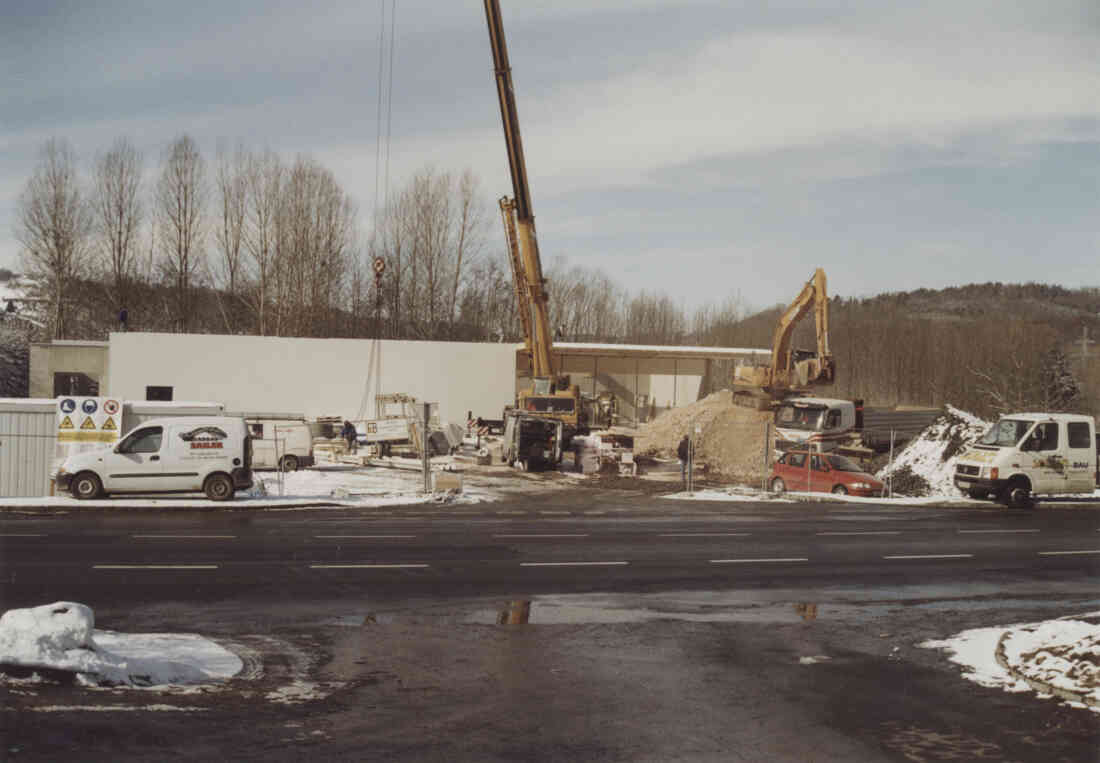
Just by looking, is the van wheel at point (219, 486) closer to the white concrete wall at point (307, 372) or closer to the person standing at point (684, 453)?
the person standing at point (684, 453)

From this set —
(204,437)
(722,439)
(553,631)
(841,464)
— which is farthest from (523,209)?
(553,631)

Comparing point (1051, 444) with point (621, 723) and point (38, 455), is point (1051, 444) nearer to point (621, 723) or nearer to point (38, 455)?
point (621, 723)

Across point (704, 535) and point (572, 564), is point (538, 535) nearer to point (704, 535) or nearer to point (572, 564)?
point (704, 535)

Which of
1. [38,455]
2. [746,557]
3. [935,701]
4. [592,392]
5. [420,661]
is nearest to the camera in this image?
[935,701]

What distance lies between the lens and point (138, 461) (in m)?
26.3

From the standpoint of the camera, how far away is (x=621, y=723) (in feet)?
29.0

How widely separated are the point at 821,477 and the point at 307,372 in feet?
109

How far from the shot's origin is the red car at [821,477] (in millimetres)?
32594

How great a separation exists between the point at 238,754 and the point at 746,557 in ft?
41.4

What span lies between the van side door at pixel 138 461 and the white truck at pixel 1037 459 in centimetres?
2224

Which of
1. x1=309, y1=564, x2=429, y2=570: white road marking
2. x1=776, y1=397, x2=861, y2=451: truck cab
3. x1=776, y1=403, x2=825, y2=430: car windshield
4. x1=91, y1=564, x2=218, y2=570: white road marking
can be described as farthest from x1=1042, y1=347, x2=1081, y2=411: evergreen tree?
x1=91, y1=564, x2=218, y2=570: white road marking

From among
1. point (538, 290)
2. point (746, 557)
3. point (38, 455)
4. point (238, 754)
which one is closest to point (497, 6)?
point (538, 290)

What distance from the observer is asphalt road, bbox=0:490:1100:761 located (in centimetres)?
832

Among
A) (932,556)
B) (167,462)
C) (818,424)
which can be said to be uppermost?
(818,424)
